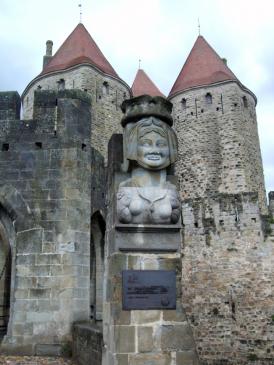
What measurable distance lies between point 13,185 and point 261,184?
21.7 metres

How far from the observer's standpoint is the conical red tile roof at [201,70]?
28.6 metres

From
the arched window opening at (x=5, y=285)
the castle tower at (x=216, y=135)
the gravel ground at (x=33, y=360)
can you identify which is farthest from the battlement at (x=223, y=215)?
the castle tower at (x=216, y=135)

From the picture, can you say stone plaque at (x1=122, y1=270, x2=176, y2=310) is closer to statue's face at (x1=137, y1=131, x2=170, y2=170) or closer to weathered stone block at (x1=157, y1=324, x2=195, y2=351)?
weathered stone block at (x1=157, y1=324, x2=195, y2=351)

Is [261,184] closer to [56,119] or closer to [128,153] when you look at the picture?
[56,119]

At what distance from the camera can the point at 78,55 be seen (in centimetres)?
2775

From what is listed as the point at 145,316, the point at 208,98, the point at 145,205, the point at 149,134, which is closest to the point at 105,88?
the point at 208,98

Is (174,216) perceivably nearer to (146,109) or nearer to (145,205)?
(145,205)

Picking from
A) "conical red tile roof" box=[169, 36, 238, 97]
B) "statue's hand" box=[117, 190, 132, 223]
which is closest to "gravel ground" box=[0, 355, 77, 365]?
"statue's hand" box=[117, 190, 132, 223]

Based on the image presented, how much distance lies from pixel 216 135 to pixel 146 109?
23.0m

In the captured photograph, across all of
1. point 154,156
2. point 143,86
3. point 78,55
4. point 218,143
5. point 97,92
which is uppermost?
point 143,86

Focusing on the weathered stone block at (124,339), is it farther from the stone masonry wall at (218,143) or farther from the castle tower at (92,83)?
the stone masonry wall at (218,143)

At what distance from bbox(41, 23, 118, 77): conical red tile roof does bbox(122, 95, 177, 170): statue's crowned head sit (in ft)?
75.8

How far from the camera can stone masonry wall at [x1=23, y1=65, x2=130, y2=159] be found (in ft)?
84.9

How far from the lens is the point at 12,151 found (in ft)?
25.6
